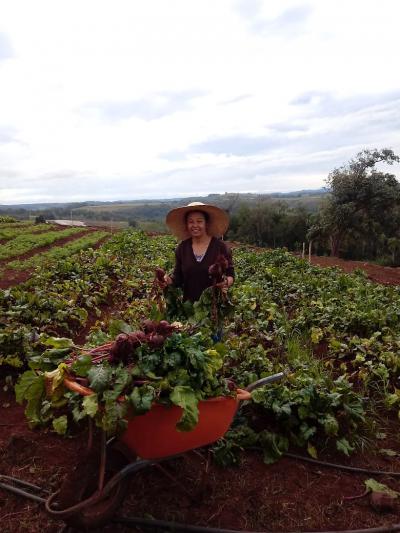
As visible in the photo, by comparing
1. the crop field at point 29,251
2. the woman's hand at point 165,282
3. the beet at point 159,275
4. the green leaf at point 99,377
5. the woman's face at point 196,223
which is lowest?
the crop field at point 29,251

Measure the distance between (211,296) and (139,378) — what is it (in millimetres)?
1380

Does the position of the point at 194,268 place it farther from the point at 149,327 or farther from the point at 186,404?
the point at 186,404

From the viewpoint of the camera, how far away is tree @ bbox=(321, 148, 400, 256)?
21.8m

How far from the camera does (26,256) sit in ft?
52.3

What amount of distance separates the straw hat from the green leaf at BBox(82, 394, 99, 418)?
6.51ft

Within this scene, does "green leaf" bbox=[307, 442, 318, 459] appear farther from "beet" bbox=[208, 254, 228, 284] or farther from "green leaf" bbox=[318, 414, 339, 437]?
"beet" bbox=[208, 254, 228, 284]

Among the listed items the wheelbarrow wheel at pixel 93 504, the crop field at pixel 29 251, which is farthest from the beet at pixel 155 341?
the crop field at pixel 29 251

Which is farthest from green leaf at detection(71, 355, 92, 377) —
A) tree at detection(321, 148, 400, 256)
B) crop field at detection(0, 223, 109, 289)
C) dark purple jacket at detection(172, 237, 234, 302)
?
tree at detection(321, 148, 400, 256)

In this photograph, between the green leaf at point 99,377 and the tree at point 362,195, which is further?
the tree at point 362,195

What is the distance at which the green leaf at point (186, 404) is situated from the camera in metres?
2.14

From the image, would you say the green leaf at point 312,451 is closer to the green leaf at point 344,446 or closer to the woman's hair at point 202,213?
the green leaf at point 344,446

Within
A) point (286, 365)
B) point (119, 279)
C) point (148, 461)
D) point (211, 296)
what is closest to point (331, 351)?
point (286, 365)

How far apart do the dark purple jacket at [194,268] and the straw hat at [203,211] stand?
0.08 metres

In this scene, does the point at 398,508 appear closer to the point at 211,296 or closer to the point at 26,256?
the point at 211,296
